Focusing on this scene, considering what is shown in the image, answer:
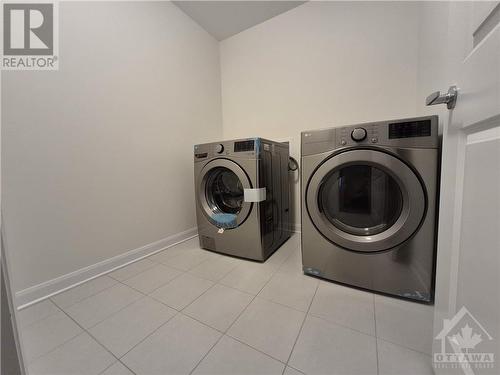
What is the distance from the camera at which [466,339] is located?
0.43m

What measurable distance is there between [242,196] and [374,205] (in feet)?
2.69

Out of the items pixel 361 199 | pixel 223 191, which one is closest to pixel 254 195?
pixel 223 191

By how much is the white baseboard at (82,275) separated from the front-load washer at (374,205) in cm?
113

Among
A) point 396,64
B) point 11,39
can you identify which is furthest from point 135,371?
point 396,64

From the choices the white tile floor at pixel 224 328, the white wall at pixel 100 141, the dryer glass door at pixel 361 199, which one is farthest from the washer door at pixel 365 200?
the white wall at pixel 100 141

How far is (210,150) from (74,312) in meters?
1.10

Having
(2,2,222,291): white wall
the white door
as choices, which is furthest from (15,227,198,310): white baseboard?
the white door

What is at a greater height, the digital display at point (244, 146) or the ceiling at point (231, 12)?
the ceiling at point (231, 12)

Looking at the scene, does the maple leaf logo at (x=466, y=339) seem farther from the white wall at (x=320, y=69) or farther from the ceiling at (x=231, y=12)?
the ceiling at (x=231, y=12)

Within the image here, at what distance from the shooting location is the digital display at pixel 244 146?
1175 millimetres

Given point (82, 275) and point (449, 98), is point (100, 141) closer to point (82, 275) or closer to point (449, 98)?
point (82, 275)

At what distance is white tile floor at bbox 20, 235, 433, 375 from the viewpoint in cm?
61

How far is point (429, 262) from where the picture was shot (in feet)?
2.62

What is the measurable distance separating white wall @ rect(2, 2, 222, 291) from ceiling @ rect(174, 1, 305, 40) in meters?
0.16
